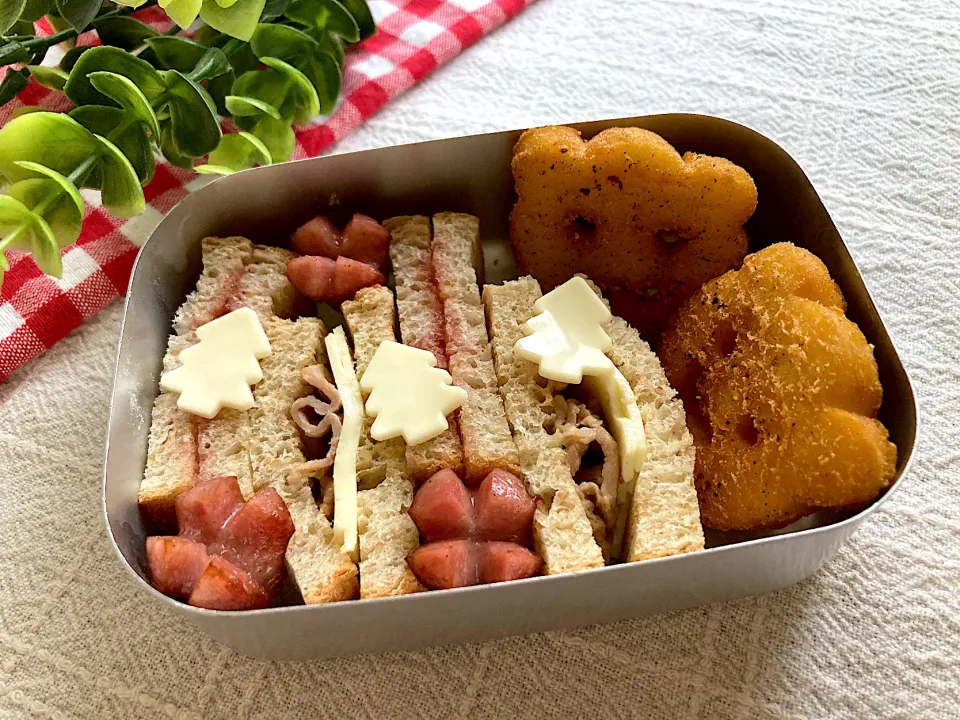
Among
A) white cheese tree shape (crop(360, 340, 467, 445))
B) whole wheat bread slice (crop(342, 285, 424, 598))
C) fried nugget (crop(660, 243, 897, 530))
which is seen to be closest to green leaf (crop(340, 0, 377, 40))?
whole wheat bread slice (crop(342, 285, 424, 598))

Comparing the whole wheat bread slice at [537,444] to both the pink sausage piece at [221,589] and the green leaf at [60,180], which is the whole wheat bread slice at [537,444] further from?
the green leaf at [60,180]

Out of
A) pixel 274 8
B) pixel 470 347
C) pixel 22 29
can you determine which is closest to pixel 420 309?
pixel 470 347

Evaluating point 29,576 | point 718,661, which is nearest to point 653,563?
point 718,661

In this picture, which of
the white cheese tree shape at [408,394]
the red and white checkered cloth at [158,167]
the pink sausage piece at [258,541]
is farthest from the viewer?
the red and white checkered cloth at [158,167]

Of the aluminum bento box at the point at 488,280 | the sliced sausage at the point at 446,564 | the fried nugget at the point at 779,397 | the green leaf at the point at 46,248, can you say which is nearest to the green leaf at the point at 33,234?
the green leaf at the point at 46,248

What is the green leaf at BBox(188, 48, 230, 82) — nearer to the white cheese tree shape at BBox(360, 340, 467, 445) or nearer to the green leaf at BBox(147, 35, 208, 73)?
the green leaf at BBox(147, 35, 208, 73)

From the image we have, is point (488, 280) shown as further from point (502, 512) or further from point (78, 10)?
point (78, 10)
